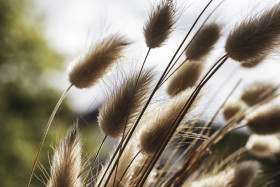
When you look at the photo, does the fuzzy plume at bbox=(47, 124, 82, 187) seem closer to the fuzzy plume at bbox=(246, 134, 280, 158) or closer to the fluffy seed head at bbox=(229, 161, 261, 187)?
the fluffy seed head at bbox=(229, 161, 261, 187)

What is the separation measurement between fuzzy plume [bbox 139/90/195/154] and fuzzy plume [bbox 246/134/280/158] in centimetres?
31

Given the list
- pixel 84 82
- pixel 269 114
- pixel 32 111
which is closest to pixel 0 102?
pixel 32 111

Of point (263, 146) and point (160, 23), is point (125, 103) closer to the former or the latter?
point (160, 23)

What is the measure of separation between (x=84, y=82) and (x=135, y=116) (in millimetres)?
129

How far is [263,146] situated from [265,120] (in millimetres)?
118

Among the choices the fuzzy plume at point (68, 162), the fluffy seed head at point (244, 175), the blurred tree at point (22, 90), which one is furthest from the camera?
the blurred tree at point (22, 90)

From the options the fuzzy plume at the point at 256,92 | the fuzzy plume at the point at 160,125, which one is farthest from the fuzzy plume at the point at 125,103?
the fuzzy plume at the point at 256,92

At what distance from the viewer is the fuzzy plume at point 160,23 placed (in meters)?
0.38

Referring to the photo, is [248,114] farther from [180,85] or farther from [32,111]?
[32,111]

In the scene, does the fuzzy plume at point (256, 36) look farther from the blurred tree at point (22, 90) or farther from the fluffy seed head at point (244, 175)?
the blurred tree at point (22, 90)

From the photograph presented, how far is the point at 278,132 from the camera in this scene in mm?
491

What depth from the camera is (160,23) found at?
0.38m

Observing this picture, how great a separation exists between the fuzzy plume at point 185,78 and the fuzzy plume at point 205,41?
0.03 m

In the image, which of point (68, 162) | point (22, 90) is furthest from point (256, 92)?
point (22, 90)
